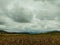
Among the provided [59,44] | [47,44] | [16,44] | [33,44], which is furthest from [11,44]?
[59,44]

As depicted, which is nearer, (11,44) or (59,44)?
(11,44)

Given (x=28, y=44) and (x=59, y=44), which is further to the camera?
(x=59, y=44)

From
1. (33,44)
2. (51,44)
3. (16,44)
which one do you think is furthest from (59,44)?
(16,44)

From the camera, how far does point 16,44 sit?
4459 cm

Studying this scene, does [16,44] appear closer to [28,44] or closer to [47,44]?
[28,44]

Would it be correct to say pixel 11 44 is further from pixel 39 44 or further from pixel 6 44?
pixel 39 44

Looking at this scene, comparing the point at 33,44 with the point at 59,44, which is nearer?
the point at 33,44

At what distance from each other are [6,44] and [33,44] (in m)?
5.33

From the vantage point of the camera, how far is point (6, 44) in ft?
149

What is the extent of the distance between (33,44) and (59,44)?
6.49m

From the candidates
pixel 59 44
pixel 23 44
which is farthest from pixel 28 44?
pixel 59 44

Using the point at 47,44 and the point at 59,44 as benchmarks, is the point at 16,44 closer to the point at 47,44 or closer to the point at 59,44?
the point at 47,44

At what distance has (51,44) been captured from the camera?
46.3 m

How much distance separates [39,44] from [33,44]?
1233 millimetres
